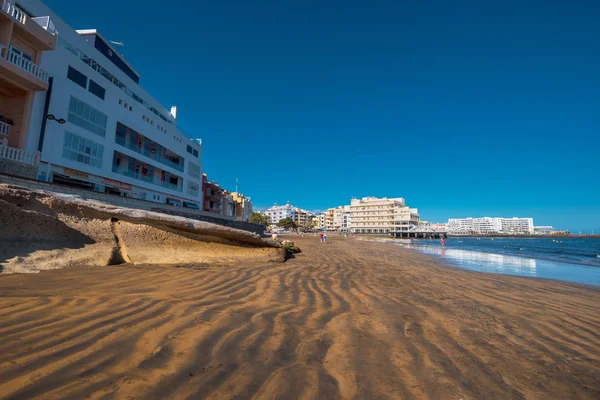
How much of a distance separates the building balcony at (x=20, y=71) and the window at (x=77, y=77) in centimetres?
400

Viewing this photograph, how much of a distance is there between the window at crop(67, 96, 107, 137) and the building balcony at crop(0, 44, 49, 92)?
3.76 metres

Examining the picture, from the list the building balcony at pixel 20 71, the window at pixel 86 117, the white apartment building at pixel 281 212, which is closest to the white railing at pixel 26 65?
the building balcony at pixel 20 71

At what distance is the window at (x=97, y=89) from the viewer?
20656 millimetres

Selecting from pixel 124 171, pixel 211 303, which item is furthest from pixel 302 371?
pixel 124 171

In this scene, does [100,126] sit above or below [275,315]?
above

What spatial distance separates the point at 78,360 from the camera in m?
2.14

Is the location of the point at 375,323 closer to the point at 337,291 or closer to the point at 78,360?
the point at 337,291

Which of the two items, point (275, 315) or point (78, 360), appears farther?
point (275, 315)

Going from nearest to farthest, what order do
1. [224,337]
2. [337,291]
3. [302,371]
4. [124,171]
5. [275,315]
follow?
1. [302,371]
2. [224,337]
3. [275,315]
4. [337,291]
5. [124,171]

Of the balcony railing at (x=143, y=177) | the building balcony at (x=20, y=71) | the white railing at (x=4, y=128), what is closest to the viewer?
the building balcony at (x=20, y=71)

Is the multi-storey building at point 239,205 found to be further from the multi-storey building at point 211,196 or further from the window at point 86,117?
the window at point 86,117

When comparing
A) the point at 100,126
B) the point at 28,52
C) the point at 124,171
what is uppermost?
the point at 28,52

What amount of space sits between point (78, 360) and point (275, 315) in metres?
2.13

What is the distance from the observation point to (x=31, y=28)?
1405cm
